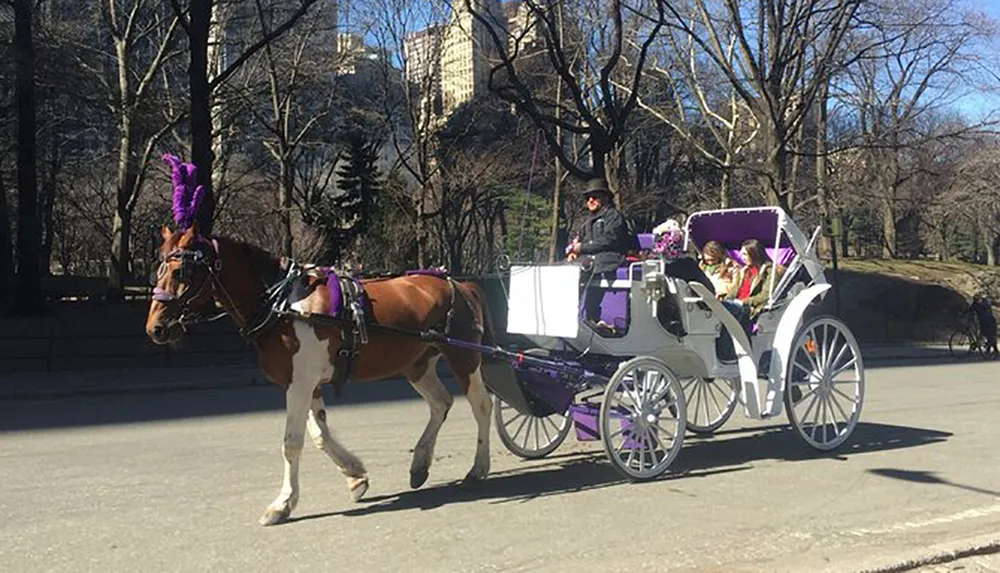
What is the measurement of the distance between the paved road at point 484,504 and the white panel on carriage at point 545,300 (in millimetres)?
1333

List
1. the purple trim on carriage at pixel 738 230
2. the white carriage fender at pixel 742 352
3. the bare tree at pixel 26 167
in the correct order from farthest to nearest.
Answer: the bare tree at pixel 26 167
the purple trim on carriage at pixel 738 230
the white carriage fender at pixel 742 352

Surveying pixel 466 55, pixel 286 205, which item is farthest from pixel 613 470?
pixel 466 55

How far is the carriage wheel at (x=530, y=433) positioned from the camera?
864cm

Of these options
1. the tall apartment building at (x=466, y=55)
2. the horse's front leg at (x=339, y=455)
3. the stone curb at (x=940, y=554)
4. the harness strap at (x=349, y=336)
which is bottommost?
the stone curb at (x=940, y=554)

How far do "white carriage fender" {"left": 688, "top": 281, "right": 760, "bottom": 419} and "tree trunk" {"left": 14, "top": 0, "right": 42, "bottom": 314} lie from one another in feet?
52.0

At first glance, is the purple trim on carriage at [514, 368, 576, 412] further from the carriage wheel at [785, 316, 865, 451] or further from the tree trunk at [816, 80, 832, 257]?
the tree trunk at [816, 80, 832, 257]

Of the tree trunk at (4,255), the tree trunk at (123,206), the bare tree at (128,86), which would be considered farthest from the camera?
the bare tree at (128,86)

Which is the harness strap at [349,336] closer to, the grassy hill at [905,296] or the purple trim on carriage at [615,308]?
the purple trim on carriage at [615,308]

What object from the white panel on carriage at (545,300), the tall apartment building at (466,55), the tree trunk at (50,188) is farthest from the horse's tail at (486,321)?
the tree trunk at (50,188)

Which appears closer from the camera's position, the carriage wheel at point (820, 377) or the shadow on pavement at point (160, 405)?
the carriage wheel at point (820, 377)

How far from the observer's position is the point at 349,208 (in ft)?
135

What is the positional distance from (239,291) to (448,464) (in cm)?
299

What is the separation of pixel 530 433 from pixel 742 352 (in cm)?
231

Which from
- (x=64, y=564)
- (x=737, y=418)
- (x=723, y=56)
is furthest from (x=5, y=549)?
(x=723, y=56)
